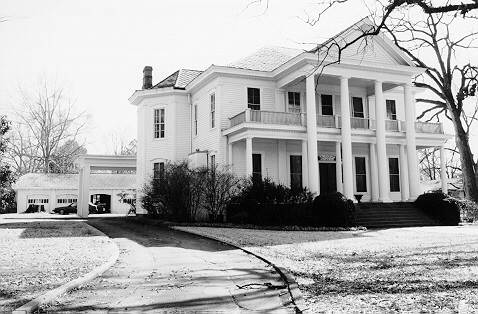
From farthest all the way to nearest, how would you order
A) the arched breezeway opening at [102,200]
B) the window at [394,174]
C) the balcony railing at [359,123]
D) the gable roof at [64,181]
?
the arched breezeway opening at [102,200], the gable roof at [64,181], the window at [394,174], the balcony railing at [359,123]

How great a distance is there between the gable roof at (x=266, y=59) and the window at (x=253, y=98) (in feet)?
4.81

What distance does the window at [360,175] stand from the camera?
26.3 meters

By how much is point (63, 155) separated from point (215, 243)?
1851 inches

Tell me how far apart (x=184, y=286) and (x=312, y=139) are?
52.0 ft

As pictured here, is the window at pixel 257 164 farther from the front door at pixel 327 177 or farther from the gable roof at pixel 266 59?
the gable roof at pixel 266 59

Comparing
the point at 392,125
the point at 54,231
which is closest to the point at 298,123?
the point at 392,125

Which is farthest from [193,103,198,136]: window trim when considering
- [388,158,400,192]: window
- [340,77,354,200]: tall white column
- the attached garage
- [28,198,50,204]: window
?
[28,198,50,204]: window

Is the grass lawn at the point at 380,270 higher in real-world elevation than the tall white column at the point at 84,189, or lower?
lower

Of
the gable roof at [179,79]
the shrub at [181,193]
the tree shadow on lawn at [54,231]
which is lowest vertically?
the tree shadow on lawn at [54,231]

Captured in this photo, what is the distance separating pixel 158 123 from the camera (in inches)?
1074

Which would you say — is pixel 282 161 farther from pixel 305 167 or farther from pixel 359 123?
pixel 359 123

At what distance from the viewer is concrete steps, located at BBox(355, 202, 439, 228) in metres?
20.1

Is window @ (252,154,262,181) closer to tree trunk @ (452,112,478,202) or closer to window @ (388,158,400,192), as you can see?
window @ (388,158,400,192)

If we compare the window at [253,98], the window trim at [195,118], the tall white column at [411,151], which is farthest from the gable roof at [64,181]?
the tall white column at [411,151]
